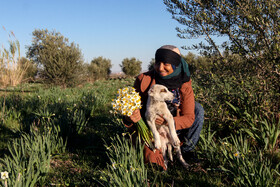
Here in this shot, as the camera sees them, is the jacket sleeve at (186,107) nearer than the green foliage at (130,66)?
Yes

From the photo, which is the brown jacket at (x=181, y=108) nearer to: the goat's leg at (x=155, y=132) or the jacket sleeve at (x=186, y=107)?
the jacket sleeve at (x=186, y=107)

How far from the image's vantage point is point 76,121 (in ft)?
15.4

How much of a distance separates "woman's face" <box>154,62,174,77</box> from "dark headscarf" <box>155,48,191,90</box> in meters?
0.04

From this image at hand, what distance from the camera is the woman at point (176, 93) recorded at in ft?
9.21

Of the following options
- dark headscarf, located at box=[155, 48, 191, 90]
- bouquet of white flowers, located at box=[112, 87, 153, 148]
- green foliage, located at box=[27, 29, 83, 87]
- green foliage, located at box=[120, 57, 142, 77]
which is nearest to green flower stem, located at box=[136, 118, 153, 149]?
bouquet of white flowers, located at box=[112, 87, 153, 148]

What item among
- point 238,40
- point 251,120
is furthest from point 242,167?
point 238,40

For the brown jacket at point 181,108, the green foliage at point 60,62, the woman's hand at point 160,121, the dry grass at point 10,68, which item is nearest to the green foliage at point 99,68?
the green foliage at point 60,62

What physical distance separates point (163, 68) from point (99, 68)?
3373 centimetres

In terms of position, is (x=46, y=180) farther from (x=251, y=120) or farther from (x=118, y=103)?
(x=251, y=120)

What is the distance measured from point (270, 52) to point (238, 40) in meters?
0.69

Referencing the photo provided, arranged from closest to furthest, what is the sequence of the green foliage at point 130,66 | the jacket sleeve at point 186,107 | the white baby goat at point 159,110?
the white baby goat at point 159,110 → the jacket sleeve at point 186,107 → the green foliage at point 130,66

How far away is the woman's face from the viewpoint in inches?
112

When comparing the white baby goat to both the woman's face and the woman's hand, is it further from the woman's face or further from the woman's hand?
the woman's face

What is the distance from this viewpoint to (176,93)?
311 cm
